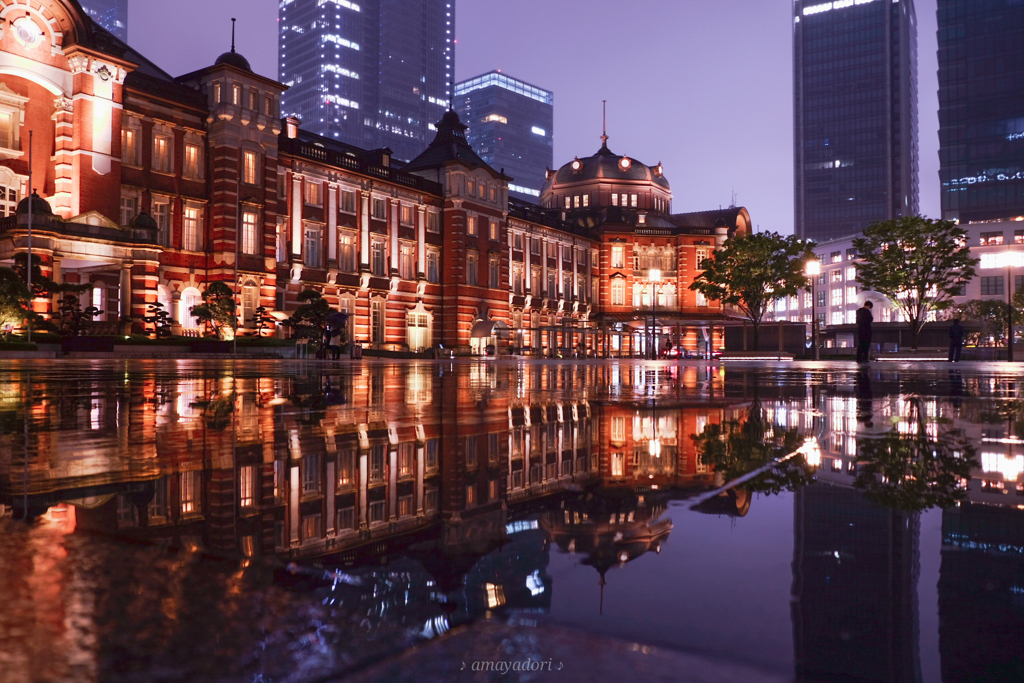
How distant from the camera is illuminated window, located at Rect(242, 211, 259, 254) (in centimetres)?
3322

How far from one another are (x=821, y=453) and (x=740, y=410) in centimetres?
241

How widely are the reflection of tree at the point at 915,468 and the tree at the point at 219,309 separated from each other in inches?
1139

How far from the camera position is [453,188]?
46969 millimetres

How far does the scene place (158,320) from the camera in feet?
91.9

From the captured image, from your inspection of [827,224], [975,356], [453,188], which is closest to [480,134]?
[827,224]

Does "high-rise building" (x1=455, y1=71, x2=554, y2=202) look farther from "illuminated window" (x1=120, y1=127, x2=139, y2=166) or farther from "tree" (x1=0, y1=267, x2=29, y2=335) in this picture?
"tree" (x1=0, y1=267, x2=29, y2=335)

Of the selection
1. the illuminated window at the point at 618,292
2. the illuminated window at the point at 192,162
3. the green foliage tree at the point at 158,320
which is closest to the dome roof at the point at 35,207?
the green foliage tree at the point at 158,320

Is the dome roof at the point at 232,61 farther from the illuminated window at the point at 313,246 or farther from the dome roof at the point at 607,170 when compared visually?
the dome roof at the point at 607,170

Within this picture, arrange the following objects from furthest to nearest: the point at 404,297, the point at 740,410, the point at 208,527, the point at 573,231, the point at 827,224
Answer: the point at 827,224, the point at 573,231, the point at 404,297, the point at 740,410, the point at 208,527

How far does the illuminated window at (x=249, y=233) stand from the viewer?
3322cm

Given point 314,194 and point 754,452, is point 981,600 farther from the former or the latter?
point 314,194

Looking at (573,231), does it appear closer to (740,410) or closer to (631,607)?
(740,410)

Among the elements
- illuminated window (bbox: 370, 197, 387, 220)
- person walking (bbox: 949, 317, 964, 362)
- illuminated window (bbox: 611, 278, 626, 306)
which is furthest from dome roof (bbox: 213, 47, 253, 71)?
illuminated window (bbox: 611, 278, 626, 306)

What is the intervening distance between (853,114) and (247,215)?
14706cm
